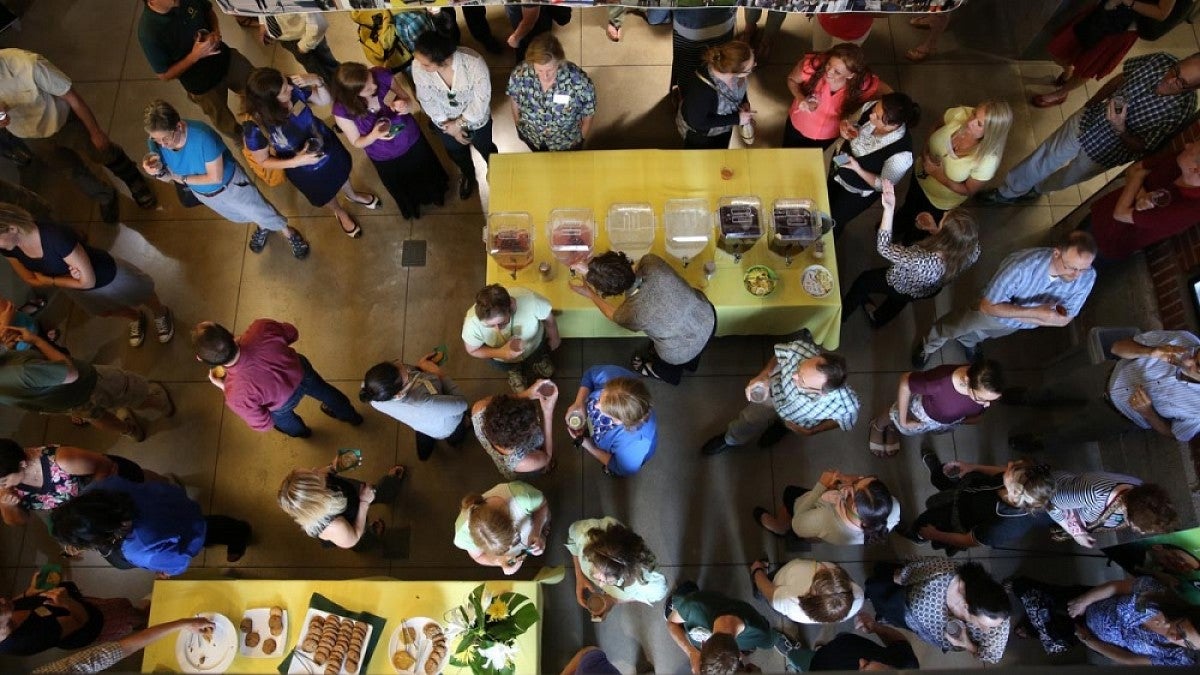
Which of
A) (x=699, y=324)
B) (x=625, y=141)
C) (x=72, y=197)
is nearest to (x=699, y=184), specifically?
(x=699, y=324)

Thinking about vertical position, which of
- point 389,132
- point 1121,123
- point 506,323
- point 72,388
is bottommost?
point 72,388

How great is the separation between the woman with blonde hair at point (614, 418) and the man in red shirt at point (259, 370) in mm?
1758

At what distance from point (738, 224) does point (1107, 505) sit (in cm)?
251

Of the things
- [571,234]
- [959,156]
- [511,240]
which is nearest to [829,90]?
[959,156]

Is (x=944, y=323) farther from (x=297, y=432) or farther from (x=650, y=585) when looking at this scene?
(x=297, y=432)

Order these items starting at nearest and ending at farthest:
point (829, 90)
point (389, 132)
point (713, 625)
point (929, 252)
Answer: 1. point (713, 625)
2. point (929, 252)
3. point (829, 90)
4. point (389, 132)

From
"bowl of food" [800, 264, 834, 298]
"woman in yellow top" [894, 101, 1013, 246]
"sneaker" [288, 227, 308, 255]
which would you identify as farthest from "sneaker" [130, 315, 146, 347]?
"woman in yellow top" [894, 101, 1013, 246]

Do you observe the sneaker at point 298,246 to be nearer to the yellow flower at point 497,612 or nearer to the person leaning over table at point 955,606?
the yellow flower at point 497,612

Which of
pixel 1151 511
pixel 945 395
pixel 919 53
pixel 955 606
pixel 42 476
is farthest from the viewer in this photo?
pixel 919 53

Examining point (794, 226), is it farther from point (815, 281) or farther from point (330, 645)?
point (330, 645)

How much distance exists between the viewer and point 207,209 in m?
5.70

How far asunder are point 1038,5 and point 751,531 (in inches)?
209

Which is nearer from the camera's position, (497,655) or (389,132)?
(497,655)

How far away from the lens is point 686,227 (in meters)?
4.29
